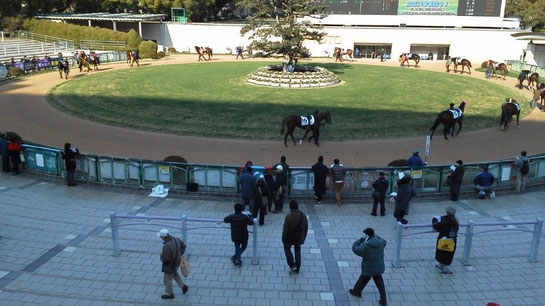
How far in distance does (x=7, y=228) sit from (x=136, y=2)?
55621 millimetres

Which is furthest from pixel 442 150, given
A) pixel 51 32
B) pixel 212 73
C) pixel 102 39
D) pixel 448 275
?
pixel 51 32

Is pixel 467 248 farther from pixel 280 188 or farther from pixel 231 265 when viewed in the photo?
pixel 231 265

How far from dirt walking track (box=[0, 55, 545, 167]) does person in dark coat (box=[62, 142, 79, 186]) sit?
10.5 feet

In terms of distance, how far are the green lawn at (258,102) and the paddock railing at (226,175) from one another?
20.7ft

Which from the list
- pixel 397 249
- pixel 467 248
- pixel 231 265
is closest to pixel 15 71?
pixel 231 265

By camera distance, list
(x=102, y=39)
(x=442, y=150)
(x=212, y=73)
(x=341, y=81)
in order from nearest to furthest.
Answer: (x=442, y=150) → (x=341, y=81) → (x=212, y=73) → (x=102, y=39)

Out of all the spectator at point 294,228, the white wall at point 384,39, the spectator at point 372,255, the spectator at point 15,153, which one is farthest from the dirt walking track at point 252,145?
the white wall at point 384,39

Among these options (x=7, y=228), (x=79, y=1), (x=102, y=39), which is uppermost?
(x=79, y=1)

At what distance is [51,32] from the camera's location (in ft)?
168

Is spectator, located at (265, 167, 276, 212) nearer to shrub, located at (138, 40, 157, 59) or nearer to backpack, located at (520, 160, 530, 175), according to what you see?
backpack, located at (520, 160, 530, 175)

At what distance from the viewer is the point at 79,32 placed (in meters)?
50.3

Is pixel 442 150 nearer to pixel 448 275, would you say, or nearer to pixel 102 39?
pixel 448 275

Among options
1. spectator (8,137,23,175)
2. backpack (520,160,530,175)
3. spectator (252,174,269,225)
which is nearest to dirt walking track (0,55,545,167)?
spectator (8,137,23,175)

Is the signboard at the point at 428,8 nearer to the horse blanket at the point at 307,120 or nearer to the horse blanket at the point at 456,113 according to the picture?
the horse blanket at the point at 456,113
